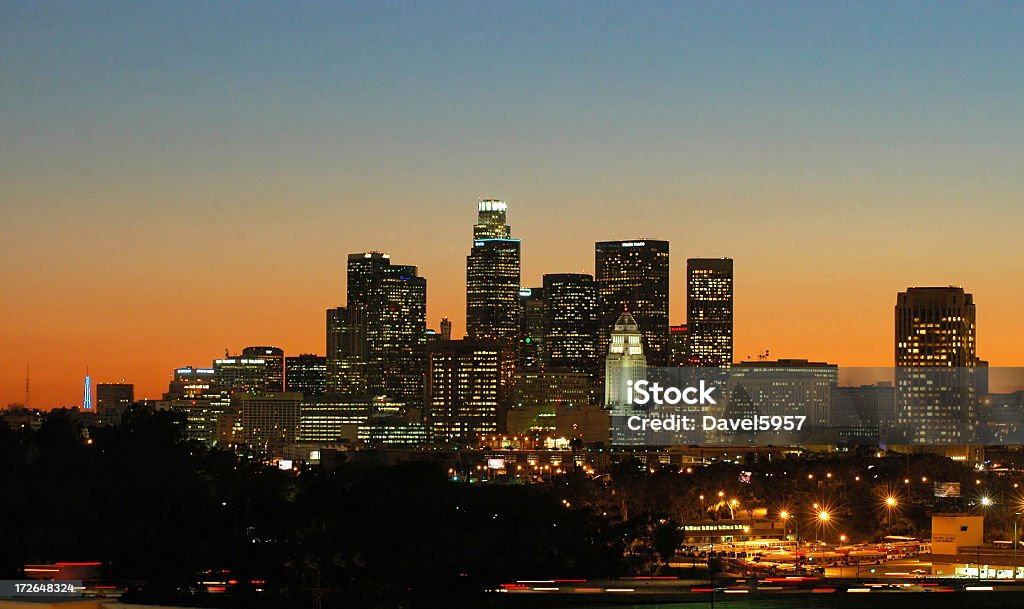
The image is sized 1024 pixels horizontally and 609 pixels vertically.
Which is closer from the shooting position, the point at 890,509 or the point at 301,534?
the point at 301,534

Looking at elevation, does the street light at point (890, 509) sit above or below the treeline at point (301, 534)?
below

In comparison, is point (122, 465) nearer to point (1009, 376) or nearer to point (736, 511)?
point (736, 511)

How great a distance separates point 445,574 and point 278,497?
8951mm

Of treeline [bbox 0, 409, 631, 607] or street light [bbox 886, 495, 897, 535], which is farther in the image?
street light [bbox 886, 495, 897, 535]

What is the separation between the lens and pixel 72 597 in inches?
1204

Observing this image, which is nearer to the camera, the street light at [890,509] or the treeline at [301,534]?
the treeline at [301,534]

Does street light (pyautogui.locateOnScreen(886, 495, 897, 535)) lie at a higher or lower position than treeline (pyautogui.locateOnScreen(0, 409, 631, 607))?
lower

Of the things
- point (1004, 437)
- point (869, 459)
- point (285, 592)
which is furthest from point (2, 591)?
point (1004, 437)

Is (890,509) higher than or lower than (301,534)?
lower

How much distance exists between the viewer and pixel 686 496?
10619cm

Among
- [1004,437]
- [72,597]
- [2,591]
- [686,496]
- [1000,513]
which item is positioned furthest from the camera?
[1004,437]

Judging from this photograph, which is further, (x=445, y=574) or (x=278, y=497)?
(x=278, y=497)

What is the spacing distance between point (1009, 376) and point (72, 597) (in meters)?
158

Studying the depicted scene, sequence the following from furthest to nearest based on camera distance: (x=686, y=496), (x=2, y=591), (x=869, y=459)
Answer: (x=869, y=459), (x=686, y=496), (x=2, y=591)
